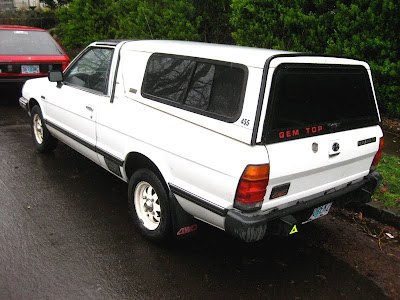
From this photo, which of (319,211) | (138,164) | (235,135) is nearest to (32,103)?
(138,164)

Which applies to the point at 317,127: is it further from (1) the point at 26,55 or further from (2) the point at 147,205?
(1) the point at 26,55

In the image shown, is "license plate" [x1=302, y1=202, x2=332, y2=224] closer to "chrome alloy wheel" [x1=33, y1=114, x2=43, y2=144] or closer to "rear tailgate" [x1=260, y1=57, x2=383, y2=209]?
"rear tailgate" [x1=260, y1=57, x2=383, y2=209]

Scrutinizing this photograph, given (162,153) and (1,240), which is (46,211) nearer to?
(1,240)

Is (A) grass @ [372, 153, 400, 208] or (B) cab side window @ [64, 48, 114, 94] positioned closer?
(B) cab side window @ [64, 48, 114, 94]

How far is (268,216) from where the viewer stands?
296 centimetres

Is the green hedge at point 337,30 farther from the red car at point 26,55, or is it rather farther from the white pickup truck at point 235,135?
the red car at point 26,55

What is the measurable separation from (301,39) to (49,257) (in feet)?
20.1

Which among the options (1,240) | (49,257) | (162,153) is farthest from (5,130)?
(162,153)

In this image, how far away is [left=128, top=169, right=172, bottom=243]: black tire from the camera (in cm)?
349

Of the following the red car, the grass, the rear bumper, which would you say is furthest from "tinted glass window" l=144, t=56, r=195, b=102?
the red car

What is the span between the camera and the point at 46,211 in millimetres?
4297

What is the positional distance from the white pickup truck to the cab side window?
0.53 ft

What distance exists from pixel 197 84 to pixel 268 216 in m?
1.21

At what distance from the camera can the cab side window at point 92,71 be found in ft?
14.4
